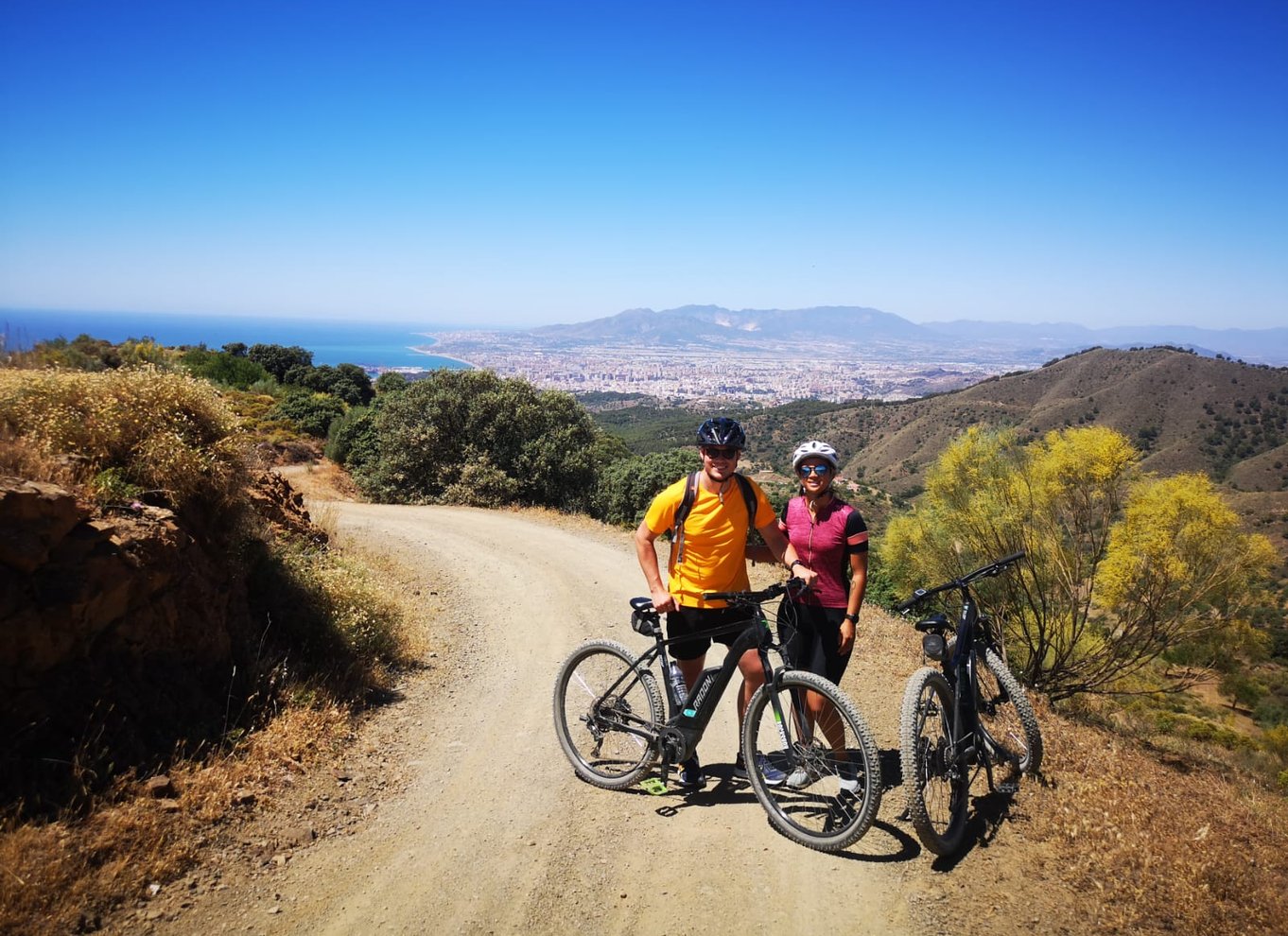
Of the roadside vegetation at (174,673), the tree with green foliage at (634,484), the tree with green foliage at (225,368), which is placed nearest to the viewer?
the roadside vegetation at (174,673)

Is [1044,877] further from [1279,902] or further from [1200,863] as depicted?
[1279,902]

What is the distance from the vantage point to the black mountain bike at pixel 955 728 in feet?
11.7

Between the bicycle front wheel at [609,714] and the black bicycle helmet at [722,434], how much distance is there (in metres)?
1.48

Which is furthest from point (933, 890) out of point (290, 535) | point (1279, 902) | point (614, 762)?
point (290, 535)

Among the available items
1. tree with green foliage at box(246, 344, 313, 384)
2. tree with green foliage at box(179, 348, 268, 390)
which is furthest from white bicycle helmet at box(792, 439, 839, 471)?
tree with green foliage at box(246, 344, 313, 384)

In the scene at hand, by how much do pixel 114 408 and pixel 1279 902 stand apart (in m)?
7.97

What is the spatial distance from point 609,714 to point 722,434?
2.14m

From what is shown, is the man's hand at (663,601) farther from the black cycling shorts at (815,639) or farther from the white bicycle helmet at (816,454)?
the white bicycle helmet at (816,454)

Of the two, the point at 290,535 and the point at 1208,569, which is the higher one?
the point at 290,535

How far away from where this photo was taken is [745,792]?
4.41 m

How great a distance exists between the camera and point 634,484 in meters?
18.0

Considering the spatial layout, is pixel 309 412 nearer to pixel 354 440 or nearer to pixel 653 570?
pixel 354 440

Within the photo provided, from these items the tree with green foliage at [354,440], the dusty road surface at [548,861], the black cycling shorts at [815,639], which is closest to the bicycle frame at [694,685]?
the black cycling shorts at [815,639]

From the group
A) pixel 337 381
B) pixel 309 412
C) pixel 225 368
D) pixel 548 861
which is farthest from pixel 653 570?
pixel 225 368
